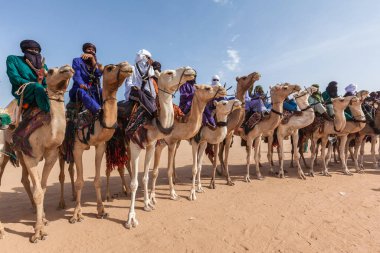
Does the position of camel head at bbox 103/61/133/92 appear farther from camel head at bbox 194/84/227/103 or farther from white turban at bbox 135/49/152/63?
camel head at bbox 194/84/227/103

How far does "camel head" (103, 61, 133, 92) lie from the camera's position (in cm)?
460

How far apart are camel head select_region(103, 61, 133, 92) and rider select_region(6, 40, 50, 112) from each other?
3.29 feet

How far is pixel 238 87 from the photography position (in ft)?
27.9

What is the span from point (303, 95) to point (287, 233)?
6.29 meters

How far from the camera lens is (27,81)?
4.44 m

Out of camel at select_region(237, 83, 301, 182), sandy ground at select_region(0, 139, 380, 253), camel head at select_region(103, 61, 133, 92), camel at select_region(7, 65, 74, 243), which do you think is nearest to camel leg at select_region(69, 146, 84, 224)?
sandy ground at select_region(0, 139, 380, 253)

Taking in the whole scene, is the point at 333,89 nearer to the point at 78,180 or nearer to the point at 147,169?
the point at 147,169

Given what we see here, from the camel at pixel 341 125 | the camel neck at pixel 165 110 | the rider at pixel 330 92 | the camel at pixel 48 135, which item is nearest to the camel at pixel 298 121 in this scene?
the camel at pixel 341 125

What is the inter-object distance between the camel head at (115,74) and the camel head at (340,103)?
331 inches

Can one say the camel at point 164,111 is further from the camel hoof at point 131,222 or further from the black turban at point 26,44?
the black turban at point 26,44

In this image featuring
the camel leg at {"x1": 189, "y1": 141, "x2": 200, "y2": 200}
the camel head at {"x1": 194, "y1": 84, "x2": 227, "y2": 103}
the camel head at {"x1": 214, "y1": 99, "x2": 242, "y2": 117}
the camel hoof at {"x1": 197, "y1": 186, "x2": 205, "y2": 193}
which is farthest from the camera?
the camel hoof at {"x1": 197, "y1": 186, "x2": 205, "y2": 193}

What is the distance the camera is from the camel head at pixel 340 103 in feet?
32.5

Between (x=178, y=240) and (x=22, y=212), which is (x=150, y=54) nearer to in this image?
(x=178, y=240)

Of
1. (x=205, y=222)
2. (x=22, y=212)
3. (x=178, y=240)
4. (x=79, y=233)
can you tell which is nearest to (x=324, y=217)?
(x=205, y=222)
